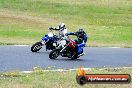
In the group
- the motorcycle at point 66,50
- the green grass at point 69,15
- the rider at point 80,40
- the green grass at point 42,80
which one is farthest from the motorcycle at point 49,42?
the green grass at point 69,15

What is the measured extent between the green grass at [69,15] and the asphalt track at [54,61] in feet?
33.7

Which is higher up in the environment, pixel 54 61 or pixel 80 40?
pixel 80 40

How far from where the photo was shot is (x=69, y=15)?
137ft

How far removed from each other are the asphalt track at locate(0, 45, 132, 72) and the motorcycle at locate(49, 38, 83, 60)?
0.58ft

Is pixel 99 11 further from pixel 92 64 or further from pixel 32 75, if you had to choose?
pixel 32 75

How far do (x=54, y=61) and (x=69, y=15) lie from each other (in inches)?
1060

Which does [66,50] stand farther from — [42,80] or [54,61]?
[42,80]

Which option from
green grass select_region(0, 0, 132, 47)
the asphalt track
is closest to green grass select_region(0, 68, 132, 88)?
the asphalt track

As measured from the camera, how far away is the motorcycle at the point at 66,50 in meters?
15.6

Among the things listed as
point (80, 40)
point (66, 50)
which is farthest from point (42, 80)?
point (80, 40)

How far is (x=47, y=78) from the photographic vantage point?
10.1m

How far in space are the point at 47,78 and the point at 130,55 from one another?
8917 millimetres

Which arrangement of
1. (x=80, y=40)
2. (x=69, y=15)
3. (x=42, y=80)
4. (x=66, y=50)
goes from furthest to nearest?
(x=69, y=15) → (x=80, y=40) → (x=66, y=50) → (x=42, y=80)

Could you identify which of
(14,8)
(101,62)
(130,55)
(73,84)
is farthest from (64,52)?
(14,8)
